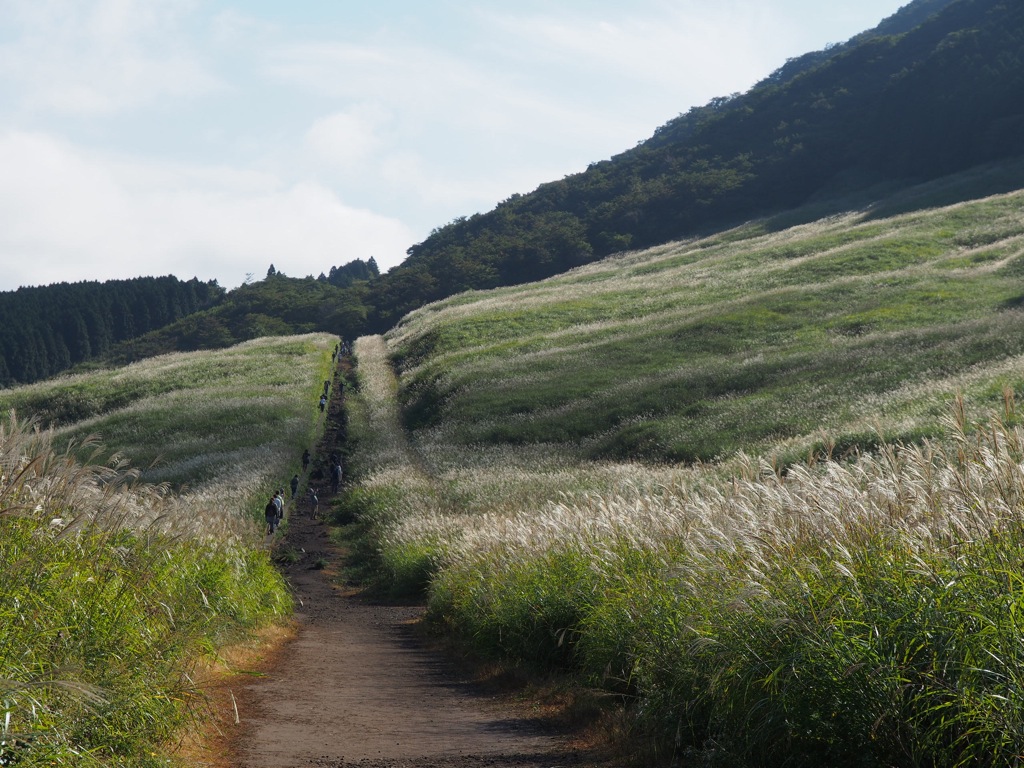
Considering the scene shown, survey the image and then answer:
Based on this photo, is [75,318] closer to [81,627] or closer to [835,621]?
[81,627]

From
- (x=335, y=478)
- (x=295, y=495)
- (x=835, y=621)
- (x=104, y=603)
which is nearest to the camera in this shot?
(x=835, y=621)

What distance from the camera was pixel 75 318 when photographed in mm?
142750

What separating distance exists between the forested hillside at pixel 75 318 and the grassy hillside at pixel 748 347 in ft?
256

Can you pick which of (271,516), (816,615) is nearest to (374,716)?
(816,615)

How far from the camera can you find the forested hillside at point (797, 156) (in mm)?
107000

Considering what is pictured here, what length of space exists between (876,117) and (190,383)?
9623 cm

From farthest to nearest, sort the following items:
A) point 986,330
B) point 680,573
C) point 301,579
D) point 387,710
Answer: point 986,330 < point 301,579 < point 387,710 < point 680,573

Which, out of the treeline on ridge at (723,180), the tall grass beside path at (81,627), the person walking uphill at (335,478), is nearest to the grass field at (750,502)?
the person walking uphill at (335,478)

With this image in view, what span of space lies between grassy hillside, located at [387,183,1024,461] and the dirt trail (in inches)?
511

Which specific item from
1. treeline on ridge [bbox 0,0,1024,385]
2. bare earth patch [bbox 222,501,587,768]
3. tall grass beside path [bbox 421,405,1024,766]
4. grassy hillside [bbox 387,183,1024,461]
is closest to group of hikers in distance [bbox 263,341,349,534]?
grassy hillside [bbox 387,183,1024,461]

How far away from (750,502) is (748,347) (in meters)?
36.0

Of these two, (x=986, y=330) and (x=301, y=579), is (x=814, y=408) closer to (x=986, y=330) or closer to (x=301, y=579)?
(x=986, y=330)

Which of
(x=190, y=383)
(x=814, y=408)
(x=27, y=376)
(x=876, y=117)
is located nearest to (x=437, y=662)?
(x=814, y=408)

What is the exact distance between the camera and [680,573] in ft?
25.3
